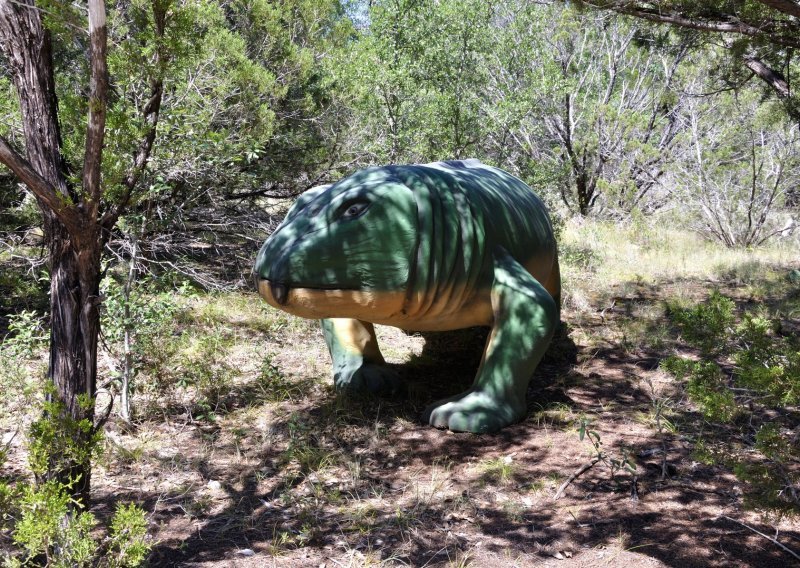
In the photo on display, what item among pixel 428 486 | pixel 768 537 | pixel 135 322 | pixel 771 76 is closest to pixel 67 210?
pixel 135 322

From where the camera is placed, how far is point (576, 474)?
10.9ft

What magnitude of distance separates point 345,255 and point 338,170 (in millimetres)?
4694

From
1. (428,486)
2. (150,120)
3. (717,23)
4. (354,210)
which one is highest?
(717,23)

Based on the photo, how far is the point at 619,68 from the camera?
35.8 ft

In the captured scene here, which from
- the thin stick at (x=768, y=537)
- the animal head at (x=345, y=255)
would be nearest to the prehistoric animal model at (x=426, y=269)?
the animal head at (x=345, y=255)

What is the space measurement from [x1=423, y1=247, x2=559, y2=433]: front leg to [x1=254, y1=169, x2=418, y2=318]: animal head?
65cm

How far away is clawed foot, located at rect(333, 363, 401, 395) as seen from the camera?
14.1 feet

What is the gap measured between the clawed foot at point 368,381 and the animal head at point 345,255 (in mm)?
927

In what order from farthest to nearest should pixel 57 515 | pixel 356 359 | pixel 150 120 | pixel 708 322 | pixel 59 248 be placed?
pixel 356 359
pixel 708 322
pixel 150 120
pixel 59 248
pixel 57 515

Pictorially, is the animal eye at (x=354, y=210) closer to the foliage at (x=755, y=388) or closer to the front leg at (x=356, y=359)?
the front leg at (x=356, y=359)

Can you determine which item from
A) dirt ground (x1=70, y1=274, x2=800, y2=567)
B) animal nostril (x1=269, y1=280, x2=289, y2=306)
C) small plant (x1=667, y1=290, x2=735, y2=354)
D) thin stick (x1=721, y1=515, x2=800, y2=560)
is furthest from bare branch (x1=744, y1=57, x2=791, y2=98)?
animal nostril (x1=269, y1=280, x2=289, y2=306)

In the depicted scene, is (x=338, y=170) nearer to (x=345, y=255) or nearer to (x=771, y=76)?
(x=771, y=76)

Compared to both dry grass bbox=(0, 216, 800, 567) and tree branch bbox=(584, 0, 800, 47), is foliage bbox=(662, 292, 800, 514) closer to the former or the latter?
dry grass bbox=(0, 216, 800, 567)

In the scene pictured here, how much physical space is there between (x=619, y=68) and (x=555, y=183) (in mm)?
2630
